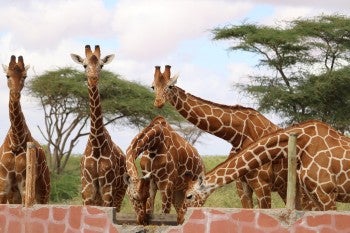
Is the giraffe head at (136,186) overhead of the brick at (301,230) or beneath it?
overhead

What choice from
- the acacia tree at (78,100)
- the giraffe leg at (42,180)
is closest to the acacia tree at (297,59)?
the acacia tree at (78,100)

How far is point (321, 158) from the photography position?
450 inches

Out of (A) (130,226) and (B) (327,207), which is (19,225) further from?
(B) (327,207)

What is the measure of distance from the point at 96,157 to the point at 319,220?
3934mm

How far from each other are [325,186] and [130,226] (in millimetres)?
2302

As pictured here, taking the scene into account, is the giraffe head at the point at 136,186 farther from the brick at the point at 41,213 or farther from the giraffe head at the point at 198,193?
the brick at the point at 41,213

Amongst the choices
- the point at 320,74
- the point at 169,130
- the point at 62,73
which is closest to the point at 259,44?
the point at 320,74

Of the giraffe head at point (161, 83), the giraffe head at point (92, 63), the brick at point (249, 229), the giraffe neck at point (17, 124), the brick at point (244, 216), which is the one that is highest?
the giraffe head at point (92, 63)

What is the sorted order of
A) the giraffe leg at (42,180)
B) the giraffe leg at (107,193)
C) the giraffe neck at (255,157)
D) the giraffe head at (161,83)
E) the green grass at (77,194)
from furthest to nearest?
1. the green grass at (77,194)
2. the giraffe leg at (42,180)
3. the giraffe leg at (107,193)
4. the giraffe head at (161,83)
5. the giraffe neck at (255,157)

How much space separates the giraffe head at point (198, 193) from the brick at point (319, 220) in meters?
1.45

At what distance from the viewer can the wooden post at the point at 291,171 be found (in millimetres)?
10616

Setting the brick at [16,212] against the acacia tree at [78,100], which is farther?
the acacia tree at [78,100]

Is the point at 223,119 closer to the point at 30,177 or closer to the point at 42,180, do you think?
the point at 30,177

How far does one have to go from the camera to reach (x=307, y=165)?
450 inches
